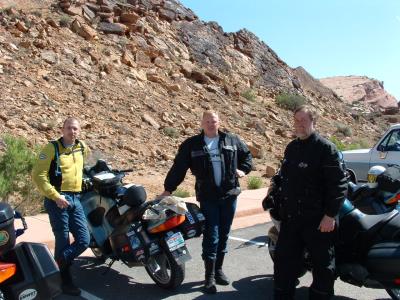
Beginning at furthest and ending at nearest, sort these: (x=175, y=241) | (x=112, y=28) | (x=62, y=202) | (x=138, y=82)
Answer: (x=112, y=28) → (x=138, y=82) → (x=175, y=241) → (x=62, y=202)

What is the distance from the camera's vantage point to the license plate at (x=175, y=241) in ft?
16.4

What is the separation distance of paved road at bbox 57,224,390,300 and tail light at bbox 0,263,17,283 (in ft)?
5.19

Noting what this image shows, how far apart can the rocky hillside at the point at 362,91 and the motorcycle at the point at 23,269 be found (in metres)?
39.2

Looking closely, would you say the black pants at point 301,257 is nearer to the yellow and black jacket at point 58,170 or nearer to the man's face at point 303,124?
the man's face at point 303,124

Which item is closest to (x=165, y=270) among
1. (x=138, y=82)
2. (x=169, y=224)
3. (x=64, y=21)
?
(x=169, y=224)

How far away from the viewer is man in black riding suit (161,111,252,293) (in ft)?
17.0

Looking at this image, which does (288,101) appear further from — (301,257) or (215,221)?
(301,257)

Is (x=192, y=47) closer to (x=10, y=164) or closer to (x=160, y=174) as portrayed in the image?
(x=160, y=174)

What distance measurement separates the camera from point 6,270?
3553mm

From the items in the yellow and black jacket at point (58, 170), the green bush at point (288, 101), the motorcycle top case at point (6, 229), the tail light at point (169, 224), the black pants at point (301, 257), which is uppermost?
the green bush at point (288, 101)

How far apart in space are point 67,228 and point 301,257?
230cm

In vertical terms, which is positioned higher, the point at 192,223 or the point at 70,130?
the point at 70,130

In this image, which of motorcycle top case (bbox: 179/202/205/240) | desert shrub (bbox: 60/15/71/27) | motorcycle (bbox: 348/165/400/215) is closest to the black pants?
motorcycle top case (bbox: 179/202/205/240)

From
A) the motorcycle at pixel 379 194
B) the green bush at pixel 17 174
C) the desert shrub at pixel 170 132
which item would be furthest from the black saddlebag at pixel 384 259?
the desert shrub at pixel 170 132
